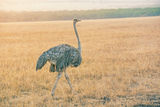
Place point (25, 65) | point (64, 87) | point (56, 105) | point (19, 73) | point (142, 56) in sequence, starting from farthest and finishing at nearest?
point (142, 56)
point (25, 65)
point (19, 73)
point (64, 87)
point (56, 105)

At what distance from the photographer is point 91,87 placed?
7.71 metres

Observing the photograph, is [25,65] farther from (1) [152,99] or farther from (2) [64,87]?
(1) [152,99]

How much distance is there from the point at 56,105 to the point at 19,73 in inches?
134

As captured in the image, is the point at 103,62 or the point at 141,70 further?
the point at 103,62

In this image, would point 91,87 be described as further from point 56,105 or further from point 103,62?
point 103,62

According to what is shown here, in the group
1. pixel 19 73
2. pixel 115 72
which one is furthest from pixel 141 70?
pixel 19 73

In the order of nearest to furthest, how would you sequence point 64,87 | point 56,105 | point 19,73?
point 56,105 → point 64,87 → point 19,73

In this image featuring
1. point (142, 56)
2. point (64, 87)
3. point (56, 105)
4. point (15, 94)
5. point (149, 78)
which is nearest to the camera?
point (56, 105)

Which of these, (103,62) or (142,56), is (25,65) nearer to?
(103,62)

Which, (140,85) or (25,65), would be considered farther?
(25,65)

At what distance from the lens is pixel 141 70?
9891 mm

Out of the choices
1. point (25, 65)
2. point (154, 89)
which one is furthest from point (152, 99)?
point (25, 65)

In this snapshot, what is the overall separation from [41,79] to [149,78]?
11.1 ft

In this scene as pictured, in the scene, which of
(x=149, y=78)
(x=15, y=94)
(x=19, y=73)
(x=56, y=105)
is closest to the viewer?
(x=56, y=105)
